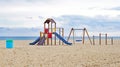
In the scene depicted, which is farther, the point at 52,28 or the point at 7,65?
the point at 52,28

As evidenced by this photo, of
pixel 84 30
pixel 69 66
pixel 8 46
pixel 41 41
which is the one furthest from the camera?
pixel 84 30

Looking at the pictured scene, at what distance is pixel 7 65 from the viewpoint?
500 inches

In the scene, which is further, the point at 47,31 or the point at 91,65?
the point at 47,31

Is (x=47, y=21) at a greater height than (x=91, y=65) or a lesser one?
greater

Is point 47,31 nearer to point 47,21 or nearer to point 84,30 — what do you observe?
point 47,21

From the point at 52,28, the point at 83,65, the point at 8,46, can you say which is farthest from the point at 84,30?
the point at 83,65

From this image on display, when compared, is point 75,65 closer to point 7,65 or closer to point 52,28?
point 7,65

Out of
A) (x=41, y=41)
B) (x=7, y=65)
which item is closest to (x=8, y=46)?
(x=41, y=41)

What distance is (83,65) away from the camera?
1255 cm

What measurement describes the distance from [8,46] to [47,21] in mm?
9046

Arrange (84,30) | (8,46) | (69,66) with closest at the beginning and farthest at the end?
(69,66) → (8,46) → (84,30)

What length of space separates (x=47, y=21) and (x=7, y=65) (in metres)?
20.7

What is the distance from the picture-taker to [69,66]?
12289 millimetres

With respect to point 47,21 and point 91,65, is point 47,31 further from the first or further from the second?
point 91,65
